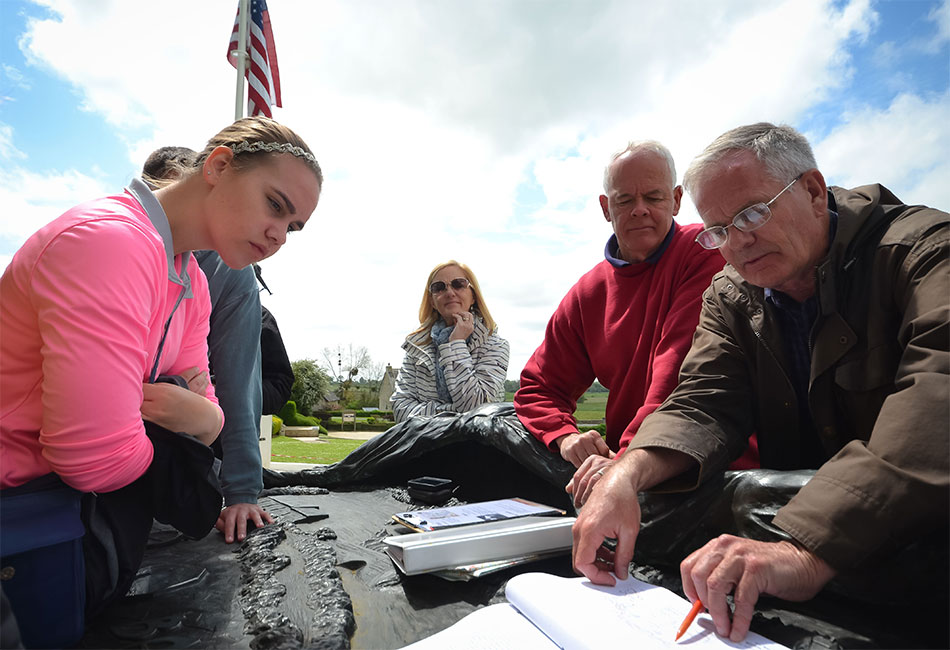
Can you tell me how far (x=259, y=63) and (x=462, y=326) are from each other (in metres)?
5.09

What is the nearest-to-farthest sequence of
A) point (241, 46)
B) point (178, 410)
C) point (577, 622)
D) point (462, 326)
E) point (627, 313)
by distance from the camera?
point (577, 622) < point (178, 410) < point (627, 313) < point (462, 326) < point (241, 46)

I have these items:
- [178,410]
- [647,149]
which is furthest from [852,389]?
[178,410]

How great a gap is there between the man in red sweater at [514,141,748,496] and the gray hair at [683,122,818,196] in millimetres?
652

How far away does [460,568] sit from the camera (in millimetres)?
1250

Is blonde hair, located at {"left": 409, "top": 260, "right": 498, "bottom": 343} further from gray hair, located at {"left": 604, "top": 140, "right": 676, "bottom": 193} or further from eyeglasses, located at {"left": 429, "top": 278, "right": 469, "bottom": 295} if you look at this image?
gray hair, located at {"left": 604, "top": 140, "right": 676, "bottom": 193}

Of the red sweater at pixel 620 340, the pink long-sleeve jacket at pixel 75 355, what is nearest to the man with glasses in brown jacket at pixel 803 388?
the red sweater at pixel 620 340

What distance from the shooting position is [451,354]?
363cm

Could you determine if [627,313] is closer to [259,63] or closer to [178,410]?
[178,410]

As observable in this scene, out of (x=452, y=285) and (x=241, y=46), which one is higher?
(x=241, y=46)

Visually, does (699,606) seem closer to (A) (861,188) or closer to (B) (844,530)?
(B) (844,530)

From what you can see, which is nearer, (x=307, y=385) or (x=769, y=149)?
(x=769, y=149)

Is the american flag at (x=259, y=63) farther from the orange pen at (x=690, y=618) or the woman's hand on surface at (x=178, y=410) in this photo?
the orange pen at (x=690, y=618)

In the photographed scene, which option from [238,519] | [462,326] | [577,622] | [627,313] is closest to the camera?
[577,622]

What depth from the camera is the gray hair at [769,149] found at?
1510mm
